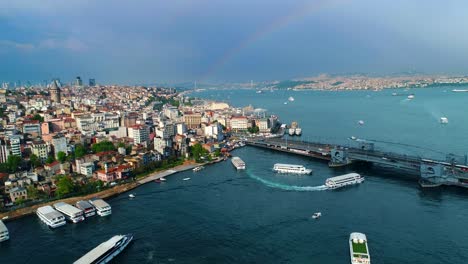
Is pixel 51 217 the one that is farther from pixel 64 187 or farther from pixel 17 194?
pixel 17 194

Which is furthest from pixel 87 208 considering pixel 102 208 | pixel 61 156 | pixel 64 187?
pixel 61 156

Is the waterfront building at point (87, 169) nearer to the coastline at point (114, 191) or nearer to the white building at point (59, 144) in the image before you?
the coastline at point (114, 191)

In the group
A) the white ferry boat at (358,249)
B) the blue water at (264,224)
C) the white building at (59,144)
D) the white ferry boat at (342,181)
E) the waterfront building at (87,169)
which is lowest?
the blue water at (264,224)

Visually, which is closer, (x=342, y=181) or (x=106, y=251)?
(x=106, y=251)

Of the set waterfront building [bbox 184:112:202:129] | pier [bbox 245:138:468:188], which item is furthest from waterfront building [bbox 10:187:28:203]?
waterfront building [bbox 184:112:202:129]

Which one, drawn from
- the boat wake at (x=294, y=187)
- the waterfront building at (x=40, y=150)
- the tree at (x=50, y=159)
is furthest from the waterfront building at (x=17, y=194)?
the boat wake at (x=294, y=187)

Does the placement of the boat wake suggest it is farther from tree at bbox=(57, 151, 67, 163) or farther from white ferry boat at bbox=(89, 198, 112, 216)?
tree at bbox=(57, 151, 67, 163)
